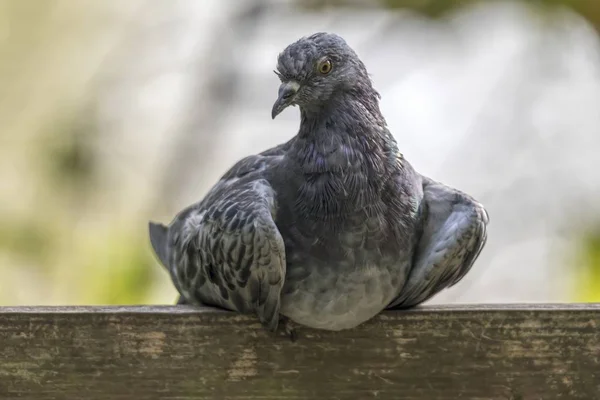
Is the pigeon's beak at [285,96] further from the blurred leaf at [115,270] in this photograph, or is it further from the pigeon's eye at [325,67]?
the blurred leaf at [115,270]

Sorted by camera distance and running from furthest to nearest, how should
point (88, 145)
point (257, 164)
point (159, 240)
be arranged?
point (88, 145), point (159, 240), point (257, 164)

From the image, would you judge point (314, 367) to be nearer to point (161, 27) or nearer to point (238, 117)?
point (238, 117)

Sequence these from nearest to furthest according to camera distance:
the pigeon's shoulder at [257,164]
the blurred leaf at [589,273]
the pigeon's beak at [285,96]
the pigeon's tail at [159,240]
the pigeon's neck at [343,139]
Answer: the pigeon's beak at [285,96] < the pigeon's neck at [343,139] < the pigeon's shoulder at [257,164] < the pigeon's tail at [159,240] < the blurred leaf at [589,273]

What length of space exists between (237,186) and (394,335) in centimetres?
54

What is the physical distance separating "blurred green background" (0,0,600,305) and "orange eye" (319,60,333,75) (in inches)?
63.1

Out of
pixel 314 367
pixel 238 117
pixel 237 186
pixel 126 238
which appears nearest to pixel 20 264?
pixel 126 238

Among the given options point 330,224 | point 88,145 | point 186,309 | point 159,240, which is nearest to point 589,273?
point 330,224

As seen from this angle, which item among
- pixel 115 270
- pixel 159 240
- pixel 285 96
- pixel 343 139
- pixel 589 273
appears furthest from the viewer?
pixel 115 270

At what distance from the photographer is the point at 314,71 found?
201 cm

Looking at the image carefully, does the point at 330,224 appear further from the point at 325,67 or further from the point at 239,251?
the point at 325,67

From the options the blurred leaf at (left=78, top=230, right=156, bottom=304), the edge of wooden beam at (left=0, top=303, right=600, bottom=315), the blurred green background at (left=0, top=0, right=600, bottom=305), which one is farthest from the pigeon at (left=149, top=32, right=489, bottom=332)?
the blurred green background at (left=0, top=0, right=600, bottom=305)

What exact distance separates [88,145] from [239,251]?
1.80m

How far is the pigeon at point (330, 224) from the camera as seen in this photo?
6.59 feet

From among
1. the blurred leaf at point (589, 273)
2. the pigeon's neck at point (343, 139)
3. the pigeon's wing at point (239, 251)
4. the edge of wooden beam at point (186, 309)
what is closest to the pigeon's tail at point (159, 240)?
the pigeon's wing at point (239, 251)
